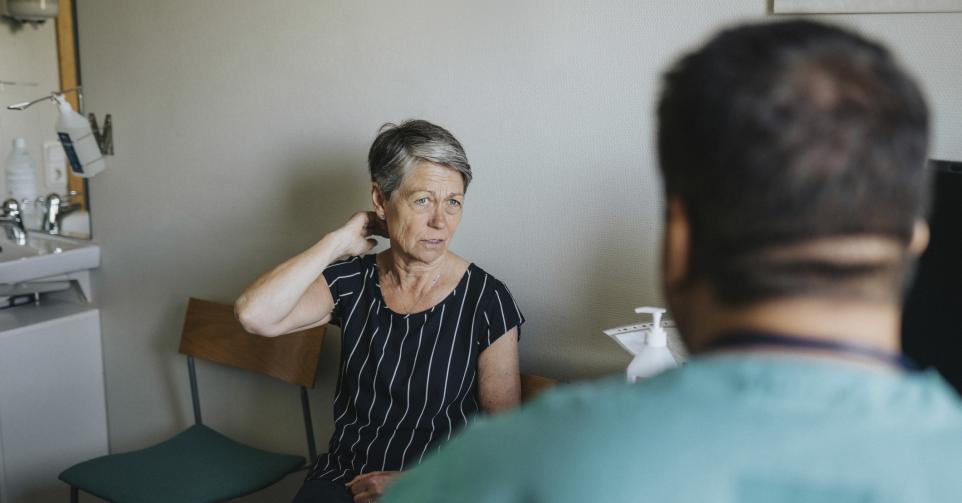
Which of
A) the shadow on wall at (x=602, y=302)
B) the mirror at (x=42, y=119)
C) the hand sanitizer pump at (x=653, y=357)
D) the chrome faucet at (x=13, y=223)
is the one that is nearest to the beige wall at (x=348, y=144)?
the shadow on wall at (x=602, y=302)

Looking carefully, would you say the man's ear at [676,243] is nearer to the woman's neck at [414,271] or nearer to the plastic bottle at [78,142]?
the woman's neck at [414,271]

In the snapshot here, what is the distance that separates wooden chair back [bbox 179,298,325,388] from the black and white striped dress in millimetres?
355

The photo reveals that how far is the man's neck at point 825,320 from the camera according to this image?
20.8 inches

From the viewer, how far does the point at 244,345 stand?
2.39m

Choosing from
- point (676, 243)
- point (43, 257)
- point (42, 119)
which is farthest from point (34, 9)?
point (676, 243)

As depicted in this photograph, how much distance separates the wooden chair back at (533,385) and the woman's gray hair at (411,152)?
44cm

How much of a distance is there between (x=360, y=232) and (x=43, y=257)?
1.19m

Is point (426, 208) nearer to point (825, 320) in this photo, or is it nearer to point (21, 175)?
point (825, 320)

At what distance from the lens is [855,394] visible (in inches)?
19.6

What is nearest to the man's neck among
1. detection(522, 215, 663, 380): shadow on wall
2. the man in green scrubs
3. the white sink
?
the man in green scrubs

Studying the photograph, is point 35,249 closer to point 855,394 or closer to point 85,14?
point 85,14

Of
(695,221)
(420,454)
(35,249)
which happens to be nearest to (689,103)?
(695,221)

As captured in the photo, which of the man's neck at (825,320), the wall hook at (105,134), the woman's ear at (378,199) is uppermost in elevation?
the wall hook at (105,134)

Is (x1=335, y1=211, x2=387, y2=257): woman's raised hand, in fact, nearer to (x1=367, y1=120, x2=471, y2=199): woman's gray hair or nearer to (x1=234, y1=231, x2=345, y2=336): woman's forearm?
(x1=234, y1=231, x2=345, y2=336): woman's forearm
